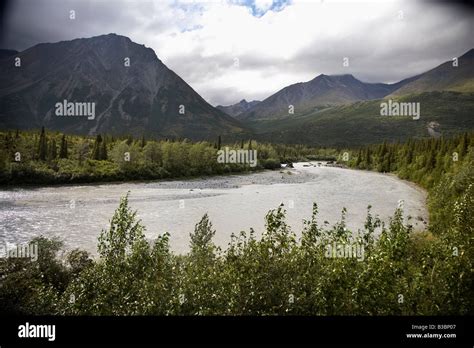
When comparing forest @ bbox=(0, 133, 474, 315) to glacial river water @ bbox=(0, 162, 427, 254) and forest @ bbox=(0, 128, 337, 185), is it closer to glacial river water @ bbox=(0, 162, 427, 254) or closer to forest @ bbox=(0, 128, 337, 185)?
glacial river water @ bbox=(0, 162, 427, 254)

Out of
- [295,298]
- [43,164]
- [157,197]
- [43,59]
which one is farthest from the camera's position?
[43,59]

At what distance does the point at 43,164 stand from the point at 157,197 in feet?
62.0

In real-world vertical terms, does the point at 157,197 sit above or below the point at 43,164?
below

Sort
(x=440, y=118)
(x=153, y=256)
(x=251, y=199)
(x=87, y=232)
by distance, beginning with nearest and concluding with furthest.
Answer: (x=153, y=256)
(x=87, y=232)
(x=251, y=199)
(x=440, y=118)

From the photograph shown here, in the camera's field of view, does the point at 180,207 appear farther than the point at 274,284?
Yes

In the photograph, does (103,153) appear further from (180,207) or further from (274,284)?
(274,284)

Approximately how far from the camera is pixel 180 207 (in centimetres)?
2972

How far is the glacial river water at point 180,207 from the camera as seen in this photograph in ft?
70.1

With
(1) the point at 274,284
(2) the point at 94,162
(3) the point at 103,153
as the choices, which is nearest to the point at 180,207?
(1) the point at 274,284

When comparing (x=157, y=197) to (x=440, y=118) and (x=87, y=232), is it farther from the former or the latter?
(x=440, y=118)

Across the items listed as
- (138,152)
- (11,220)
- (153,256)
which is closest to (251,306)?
(153,256)

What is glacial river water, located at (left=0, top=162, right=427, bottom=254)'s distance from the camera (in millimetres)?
21359

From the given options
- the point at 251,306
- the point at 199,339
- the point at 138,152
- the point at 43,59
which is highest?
the point at 43,59

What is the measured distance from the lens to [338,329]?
154 inches
